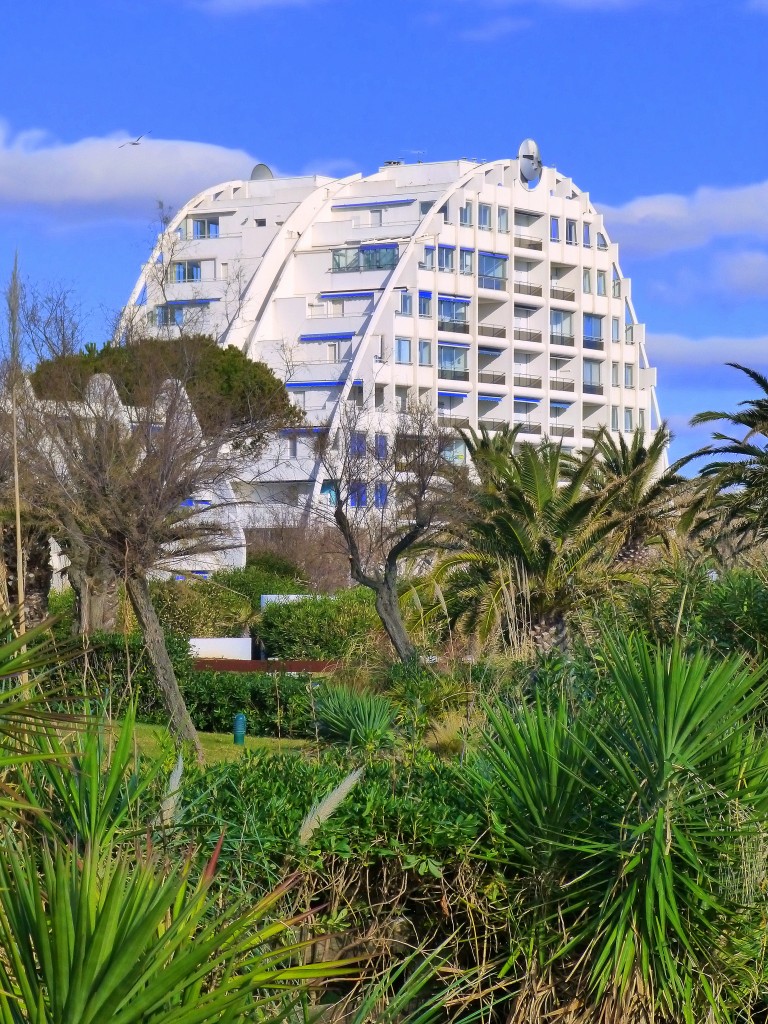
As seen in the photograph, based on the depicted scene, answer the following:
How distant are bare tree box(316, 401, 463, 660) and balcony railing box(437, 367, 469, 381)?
30.4 meters

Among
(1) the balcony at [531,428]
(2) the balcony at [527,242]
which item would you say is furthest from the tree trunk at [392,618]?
(2) the balcony at [527,242]

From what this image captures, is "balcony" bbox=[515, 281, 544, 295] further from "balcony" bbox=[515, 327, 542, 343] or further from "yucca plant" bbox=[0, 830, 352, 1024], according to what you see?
"yucca plant" bbox=[0, 830, 352, 1024]

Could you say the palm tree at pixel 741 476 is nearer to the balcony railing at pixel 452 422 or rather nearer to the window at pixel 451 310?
the balcony railing at pixel 452 422

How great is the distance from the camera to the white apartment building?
79438mm

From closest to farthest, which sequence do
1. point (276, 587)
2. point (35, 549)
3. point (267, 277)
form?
point (35, 549), point (276, 587), point (267, 277)

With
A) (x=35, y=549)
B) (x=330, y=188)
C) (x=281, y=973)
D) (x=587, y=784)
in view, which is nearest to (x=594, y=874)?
(x=587, y=784)

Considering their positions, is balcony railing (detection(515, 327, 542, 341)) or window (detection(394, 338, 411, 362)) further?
balcony railing (detection(515, 327, 542, 341))

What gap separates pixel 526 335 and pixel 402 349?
43.6ft

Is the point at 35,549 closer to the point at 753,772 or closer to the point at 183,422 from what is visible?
the point at 183,422

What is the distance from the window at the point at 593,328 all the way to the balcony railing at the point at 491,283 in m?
8.63

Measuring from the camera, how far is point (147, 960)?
9.36ft

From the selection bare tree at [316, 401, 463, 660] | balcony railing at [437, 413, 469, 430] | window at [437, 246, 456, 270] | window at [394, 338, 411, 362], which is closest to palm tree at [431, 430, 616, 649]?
bare tree at [316, 401, 463, 660]

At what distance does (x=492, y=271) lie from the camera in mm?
87000

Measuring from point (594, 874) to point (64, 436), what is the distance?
17725 mm
